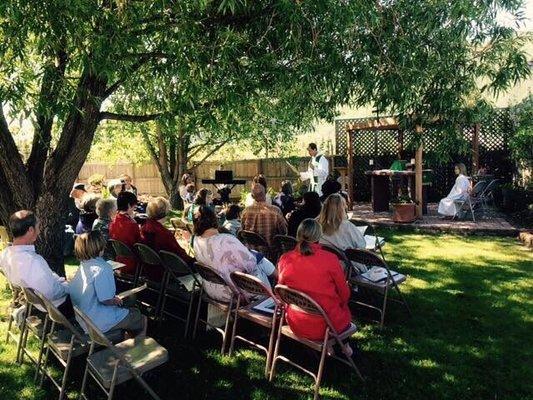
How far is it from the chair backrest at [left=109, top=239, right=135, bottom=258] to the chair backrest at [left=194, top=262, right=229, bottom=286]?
124 centimetres

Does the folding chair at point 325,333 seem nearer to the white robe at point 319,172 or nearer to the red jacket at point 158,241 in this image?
the red jacket at point 158,241

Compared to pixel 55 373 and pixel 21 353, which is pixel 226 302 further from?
pixel 21 353

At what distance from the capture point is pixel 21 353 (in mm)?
4008

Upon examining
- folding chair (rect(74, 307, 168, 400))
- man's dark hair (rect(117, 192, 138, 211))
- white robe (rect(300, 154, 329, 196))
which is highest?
white robe (rect(300, 154, 329, 196))

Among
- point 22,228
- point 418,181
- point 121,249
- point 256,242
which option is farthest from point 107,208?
point 418,181

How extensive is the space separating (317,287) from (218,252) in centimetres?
105

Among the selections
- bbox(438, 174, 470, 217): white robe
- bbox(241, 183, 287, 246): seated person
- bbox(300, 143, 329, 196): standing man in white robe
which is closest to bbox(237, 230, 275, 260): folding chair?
bbox(241, 183, 287, 246): seated person

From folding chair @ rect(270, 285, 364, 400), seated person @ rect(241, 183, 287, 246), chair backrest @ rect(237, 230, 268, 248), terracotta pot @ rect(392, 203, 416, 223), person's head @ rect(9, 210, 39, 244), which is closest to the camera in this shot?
folding chair @ rect(270, 285, 364, 400)

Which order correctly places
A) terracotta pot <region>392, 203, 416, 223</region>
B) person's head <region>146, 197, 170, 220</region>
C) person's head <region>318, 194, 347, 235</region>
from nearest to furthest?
person's head <region>318, 194, 347, 235</region> → person's head <region>146, 197, 170, 220</region> → terracotta pot <region>392, 203, 416, 223</region>

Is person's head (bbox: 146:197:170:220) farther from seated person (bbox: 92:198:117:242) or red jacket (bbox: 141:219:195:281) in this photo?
seated person (bbox: 92:198:117:242)

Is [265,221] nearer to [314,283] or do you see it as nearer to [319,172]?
[314,283]

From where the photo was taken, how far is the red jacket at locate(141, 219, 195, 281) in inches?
191

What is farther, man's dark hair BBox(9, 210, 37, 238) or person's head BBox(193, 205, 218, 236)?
person's head BBox(193, 205, 218, 236)

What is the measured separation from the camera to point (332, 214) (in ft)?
15.8
